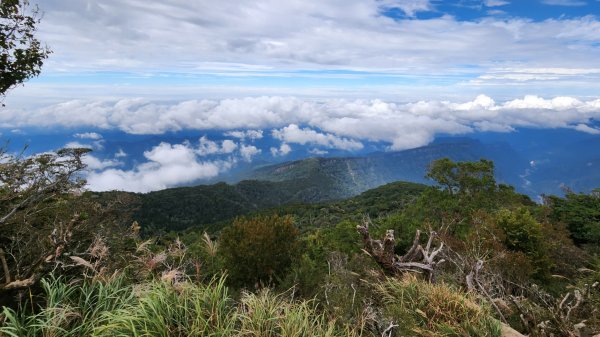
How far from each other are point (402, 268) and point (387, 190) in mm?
130025

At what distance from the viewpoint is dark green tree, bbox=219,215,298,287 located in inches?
601

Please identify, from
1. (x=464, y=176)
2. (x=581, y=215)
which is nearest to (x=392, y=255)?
(x=464, y=176)

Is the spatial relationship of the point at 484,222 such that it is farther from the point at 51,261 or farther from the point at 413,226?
the point at 51,261

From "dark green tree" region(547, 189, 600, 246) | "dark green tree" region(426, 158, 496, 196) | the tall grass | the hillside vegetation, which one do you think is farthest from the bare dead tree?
"dark green tree" region(547, 189, 600, 246)

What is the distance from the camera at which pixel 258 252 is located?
1534 centimetres

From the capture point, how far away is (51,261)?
216 inches

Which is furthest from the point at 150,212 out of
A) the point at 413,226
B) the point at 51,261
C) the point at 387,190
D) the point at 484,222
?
the point at 51,261

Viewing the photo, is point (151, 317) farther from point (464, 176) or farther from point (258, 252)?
point (464, 176)

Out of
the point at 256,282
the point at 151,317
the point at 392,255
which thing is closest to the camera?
the point at 151,317

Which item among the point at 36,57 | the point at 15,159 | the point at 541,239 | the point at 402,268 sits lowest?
the point at 541,239

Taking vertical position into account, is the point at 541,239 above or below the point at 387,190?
above

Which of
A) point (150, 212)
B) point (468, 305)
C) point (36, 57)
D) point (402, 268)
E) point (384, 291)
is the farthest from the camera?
point (150, 212)

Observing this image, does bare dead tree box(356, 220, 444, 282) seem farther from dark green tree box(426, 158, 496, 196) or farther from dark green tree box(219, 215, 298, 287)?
dark green tree box(426, 158, 496, 196)

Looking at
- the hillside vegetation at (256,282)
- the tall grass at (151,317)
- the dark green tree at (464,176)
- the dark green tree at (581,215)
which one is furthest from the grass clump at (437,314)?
the dark green tree at (581,215)
